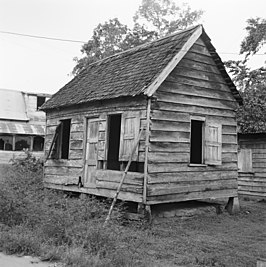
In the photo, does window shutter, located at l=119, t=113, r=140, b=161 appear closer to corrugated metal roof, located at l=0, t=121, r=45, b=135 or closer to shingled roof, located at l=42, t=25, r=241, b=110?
shingled roof, located at l=42, t=25, r=241, b=110

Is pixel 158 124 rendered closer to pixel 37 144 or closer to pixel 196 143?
pixel 196 143

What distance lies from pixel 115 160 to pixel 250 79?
32.9ft

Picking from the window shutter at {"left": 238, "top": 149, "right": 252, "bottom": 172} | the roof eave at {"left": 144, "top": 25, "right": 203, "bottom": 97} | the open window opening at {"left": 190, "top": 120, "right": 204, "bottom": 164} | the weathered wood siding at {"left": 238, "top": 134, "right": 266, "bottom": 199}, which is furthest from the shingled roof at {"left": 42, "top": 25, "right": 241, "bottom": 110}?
the window shutter at {"left": 238, "top": 149, "right": 252, "bottom": 172}

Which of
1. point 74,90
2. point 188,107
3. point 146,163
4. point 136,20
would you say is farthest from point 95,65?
point 136,20

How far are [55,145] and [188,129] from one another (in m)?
5.64

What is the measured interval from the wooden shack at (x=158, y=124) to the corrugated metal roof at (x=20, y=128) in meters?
16.5

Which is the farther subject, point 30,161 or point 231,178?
point 30,161

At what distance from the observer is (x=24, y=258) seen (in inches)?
253

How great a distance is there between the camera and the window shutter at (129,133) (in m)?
10.6

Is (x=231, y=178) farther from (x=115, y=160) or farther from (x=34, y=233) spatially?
(x=34, y=233)

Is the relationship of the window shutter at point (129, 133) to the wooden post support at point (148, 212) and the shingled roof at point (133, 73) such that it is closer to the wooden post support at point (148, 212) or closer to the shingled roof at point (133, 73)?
the shingled roof at point (133, 73)

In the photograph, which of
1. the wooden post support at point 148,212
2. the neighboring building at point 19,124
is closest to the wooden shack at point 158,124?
the wooden post support at point 148,212

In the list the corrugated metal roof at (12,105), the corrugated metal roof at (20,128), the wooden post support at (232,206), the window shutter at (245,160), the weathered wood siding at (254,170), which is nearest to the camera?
the wooden post support at (232,206)

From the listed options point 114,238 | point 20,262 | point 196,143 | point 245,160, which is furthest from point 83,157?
point 245,160
